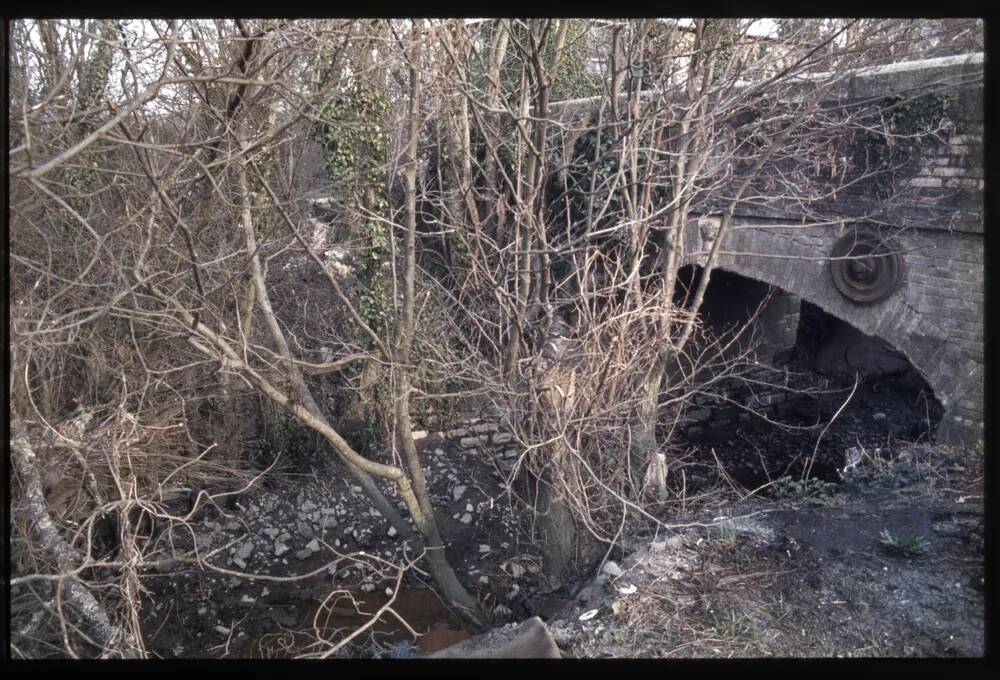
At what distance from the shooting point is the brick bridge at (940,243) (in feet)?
18.7

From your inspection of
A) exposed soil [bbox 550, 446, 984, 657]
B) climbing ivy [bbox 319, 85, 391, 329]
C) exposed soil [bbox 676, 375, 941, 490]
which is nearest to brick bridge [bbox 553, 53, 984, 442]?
exposed soil [bbox 550, 446, 984, 657]

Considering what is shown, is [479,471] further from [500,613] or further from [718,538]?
[718,538]

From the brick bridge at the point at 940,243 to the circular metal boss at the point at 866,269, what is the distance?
38 mm

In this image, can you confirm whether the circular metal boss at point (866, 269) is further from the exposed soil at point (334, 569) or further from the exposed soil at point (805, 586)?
the exposed soil at point (334, 569)

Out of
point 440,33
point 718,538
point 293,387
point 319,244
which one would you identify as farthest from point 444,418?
point 440,33

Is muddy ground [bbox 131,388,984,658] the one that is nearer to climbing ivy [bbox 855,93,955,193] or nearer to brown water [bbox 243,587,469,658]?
brown water [bbox 243,587,469,658]

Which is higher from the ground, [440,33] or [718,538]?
[440,33]

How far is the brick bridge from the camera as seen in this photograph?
5.71 meters

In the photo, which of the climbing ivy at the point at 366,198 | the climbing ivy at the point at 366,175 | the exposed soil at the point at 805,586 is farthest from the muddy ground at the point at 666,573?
the climbing ivy at the point at 366,175

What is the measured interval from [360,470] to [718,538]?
222cm

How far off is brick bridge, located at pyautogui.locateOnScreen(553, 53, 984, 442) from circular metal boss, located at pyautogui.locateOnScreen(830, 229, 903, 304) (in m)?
0.04

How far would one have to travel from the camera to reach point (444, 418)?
8.26m

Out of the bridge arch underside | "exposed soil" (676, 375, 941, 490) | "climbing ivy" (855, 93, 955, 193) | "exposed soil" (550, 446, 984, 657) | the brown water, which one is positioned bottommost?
the brown water

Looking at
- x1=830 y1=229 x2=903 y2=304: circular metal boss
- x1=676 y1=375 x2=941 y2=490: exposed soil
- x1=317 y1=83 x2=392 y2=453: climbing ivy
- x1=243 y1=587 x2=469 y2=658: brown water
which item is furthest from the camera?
x1=676 y1=375 x2=941 y2=490: exposed soil
